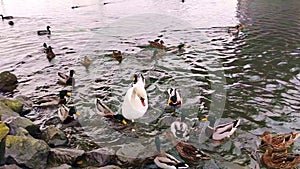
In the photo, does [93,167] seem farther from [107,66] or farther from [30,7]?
[30,7]

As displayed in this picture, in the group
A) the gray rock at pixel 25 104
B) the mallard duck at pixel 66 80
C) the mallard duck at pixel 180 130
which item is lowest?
the mallard duck at pixel 180 130

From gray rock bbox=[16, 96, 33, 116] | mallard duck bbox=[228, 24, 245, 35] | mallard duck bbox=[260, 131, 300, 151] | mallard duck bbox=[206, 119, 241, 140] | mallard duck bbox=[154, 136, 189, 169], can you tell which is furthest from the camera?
mallard duck bbox=[228, 24, 245, 35]

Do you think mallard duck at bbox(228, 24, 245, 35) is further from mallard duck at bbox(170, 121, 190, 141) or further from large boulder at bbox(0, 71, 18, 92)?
large boulder at bbox(0, 71, 18, 92)

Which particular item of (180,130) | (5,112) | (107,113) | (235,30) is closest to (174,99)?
(180,130)

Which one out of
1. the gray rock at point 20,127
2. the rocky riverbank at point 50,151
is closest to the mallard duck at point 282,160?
the rocky riverbank at point 50,151

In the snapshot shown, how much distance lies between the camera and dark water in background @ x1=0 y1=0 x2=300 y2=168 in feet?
28.4

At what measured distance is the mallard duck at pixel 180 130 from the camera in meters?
7.98

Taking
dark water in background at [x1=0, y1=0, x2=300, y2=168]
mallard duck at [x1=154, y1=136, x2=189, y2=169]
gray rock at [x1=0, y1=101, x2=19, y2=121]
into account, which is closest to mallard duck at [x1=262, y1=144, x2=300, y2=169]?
dark water in background at [x1=0, y1=0, x2=300, y2=168]

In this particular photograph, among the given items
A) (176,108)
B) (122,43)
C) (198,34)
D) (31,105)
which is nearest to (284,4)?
(198,34)

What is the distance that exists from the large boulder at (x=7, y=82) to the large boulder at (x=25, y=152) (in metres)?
5.11

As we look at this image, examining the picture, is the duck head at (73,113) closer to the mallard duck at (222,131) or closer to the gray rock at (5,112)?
the gray rock at (5,112)

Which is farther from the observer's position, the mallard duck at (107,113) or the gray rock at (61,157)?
the mallard duck at (107,113)

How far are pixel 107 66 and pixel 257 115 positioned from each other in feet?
22.0

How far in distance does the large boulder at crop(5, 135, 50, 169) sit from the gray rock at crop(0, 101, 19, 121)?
1350 millimetres
